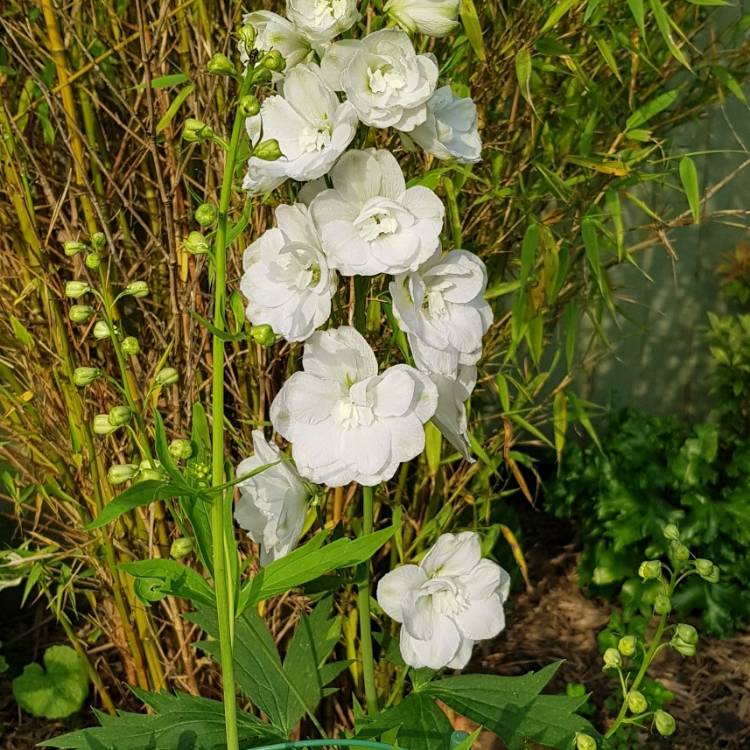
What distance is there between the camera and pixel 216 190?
4.90ft

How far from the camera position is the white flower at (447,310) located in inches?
40.2

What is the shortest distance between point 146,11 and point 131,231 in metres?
0.34

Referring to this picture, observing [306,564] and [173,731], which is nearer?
[306,564]

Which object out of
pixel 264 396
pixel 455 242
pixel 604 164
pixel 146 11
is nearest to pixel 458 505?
pixel 264 396

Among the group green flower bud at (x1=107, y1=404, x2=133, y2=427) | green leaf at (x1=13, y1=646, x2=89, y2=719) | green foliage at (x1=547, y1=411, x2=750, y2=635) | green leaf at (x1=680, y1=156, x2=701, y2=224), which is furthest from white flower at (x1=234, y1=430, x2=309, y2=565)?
green foliage at (x1=547, y1=411, x2=750, y2=635)

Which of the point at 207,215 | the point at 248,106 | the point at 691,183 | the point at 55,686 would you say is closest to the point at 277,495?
the point at 207,215

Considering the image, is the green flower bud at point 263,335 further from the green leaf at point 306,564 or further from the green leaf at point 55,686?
the green leaf at point 55,686

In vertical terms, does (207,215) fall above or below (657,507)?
above

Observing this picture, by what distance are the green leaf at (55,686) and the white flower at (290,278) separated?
3.53 ft

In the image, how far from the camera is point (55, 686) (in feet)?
5.93

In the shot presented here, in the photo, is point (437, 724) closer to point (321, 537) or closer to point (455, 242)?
point (321, 537)

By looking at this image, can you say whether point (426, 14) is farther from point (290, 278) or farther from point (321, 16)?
point (290, 278)

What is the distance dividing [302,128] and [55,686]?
1.27m

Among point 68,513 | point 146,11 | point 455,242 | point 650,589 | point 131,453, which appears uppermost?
point 146,11
